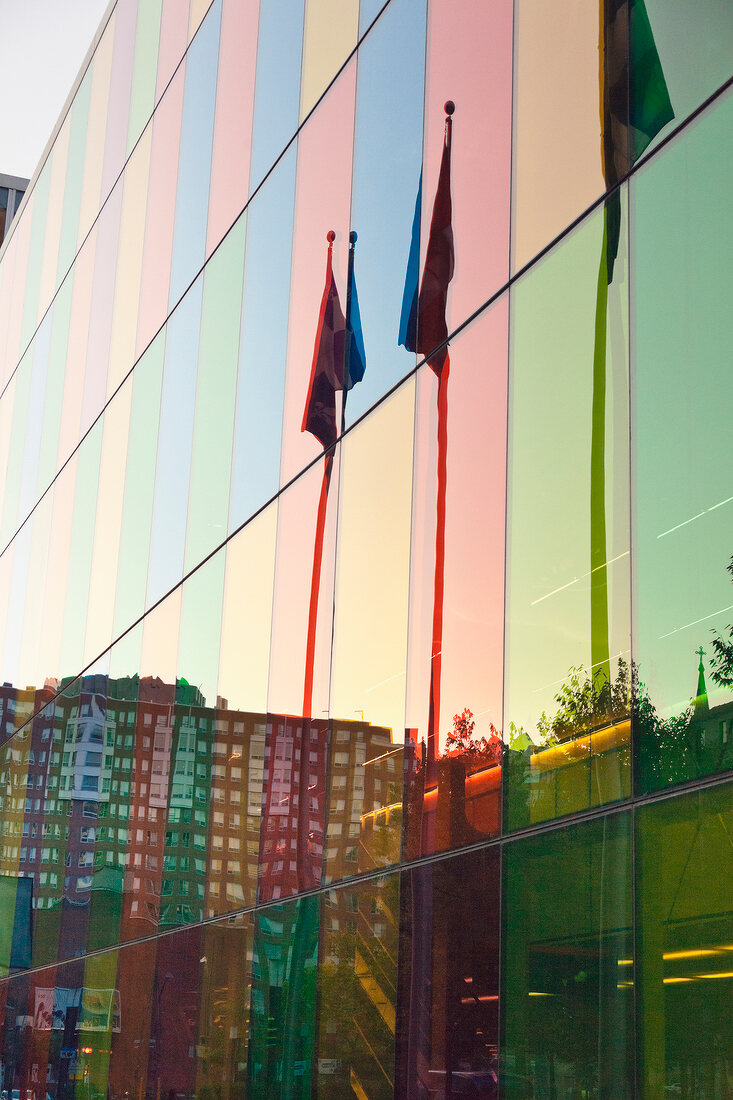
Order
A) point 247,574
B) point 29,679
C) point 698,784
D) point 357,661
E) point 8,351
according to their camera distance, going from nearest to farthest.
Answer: point 698,784 → point 357,661 → point 247,574 → point 29,679 → point 8,351

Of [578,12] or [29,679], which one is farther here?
[29,679]

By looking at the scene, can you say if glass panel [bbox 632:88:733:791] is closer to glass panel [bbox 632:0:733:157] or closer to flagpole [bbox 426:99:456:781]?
glass panel [bbox 632:0:733:157]

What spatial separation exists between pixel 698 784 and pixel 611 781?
71 centimetres

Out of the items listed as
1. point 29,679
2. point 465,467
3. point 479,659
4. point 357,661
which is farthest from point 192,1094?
point 29,679

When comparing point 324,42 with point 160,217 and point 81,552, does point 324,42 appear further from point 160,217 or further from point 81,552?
point 81,552

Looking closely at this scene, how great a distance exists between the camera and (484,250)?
936 cm

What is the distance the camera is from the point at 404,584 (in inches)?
387

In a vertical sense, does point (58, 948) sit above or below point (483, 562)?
below

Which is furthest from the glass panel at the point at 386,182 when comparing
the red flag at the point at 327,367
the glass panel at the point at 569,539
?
the glass panel at the point at 569,539

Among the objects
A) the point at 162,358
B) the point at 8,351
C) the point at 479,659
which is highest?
the point at 8,351

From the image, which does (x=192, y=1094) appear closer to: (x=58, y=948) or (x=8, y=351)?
(x=58, y=948)

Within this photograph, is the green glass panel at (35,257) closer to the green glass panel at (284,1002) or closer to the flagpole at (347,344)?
the flagpole at (347,344)

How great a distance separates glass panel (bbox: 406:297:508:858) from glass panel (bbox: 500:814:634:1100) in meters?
0.67

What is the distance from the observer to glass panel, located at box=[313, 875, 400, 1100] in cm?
880
